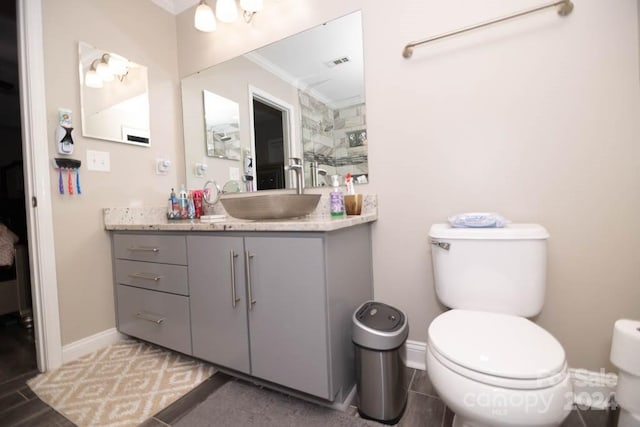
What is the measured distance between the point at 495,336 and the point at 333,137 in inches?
45.6

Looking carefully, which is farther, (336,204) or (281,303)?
(336,204)

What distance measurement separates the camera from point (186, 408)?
112 centimetres

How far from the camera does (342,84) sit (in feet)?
4.87

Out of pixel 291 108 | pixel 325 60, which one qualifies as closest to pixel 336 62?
pixel 325 60

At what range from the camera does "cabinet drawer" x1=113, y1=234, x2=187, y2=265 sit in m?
1.36

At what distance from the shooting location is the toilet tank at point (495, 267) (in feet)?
3.27

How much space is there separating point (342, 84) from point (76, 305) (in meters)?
1.97

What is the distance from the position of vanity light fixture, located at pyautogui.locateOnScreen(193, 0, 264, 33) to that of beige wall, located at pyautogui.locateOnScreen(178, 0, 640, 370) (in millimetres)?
483

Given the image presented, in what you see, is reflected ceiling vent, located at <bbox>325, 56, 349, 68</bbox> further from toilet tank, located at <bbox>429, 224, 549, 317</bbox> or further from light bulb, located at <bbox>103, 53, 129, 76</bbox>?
light bulb, located at <bbox>103, 53, 129, 76</bbox>

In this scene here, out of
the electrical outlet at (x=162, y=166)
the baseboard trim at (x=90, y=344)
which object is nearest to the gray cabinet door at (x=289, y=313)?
the baseboard trim at (x=90, y=344)

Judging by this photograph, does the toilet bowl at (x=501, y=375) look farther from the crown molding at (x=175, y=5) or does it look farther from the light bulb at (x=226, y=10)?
the crown molding at (x=175, y=5)

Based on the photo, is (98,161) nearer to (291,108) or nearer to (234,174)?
(234,174)

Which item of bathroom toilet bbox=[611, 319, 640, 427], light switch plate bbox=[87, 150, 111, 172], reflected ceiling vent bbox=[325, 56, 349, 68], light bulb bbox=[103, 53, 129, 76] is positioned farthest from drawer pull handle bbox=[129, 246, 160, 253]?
bathroom toilet bbox=[611, 319, 640, 427]

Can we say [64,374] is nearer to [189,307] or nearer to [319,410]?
[189,307]
